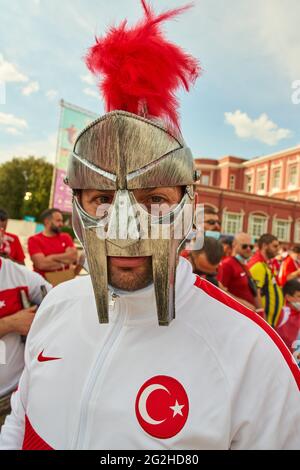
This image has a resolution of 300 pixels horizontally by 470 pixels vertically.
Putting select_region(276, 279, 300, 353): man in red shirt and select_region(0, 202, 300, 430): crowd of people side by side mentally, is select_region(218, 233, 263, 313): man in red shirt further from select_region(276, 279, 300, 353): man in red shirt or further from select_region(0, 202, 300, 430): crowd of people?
select_region(276, 279, 300, 353): man in red shirt

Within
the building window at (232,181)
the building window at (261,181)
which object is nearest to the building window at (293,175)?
the building window at (261,181)

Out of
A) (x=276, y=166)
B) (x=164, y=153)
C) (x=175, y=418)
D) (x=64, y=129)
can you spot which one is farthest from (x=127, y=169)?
(x=276, y=166)

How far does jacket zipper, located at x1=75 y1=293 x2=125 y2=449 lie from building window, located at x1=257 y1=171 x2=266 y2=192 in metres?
40.8

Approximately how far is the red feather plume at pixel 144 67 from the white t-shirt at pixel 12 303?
1.52 m

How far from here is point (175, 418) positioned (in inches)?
41.0

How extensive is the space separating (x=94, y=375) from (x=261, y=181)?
4148 cm

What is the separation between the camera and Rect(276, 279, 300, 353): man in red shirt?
3.49m

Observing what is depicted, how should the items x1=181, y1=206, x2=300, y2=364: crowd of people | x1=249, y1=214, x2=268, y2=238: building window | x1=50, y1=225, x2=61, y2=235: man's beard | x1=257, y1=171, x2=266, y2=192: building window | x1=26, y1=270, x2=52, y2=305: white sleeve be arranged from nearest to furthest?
x1=26, y1=270, x2=52, y2=305: white sleeve
x1=181, y1=206, x2=300, y2=364: crowd of people
x1=50, y1=225, x2=61, y2=235: man's beard
x1=249, y1=214, x2=268, y2=238: building window
x1=257, y1=171, x2=266, y2=192: building window

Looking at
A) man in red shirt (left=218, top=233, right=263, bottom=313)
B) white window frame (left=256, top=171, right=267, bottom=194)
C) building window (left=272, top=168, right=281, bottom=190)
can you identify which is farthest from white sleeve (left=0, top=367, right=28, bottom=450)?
white window frame (left=256, top=171, right=267, bottom=194)

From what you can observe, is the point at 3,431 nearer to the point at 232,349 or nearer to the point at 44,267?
the point at 232,349

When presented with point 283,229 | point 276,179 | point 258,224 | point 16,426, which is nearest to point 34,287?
point 16,426

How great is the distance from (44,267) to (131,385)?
3.26 meters

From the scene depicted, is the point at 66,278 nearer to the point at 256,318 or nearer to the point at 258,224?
the point at 256,318
